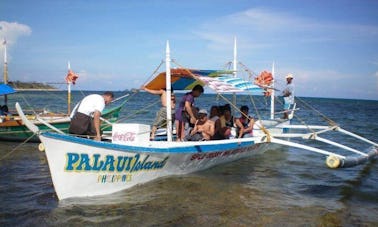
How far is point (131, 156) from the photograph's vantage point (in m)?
Answer: 6.59

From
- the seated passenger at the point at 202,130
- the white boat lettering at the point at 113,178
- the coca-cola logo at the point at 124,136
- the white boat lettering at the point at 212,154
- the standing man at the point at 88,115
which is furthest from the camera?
the seated passenger at the point at 202,130

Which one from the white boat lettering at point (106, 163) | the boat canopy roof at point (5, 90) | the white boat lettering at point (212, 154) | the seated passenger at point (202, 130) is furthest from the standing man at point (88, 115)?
the boat canopy roof at point (5, 90)

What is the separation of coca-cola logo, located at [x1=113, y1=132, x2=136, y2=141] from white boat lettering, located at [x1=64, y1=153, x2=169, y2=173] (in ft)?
1.92

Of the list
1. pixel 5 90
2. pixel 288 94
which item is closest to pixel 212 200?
pixel 288 94

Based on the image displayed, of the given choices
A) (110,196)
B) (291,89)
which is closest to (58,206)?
(110,196)

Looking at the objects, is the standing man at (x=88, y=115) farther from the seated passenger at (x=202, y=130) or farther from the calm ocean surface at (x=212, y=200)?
the seated passenger at (x=202, y=130)

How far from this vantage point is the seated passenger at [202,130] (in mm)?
8820

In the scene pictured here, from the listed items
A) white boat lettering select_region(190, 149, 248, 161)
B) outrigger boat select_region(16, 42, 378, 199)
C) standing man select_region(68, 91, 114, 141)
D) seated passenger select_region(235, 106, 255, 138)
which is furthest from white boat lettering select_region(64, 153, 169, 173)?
seated passenger select_region(235, 106, 255, 138)

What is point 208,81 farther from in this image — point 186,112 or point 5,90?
point 5,90

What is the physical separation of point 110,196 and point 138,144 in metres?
1.18

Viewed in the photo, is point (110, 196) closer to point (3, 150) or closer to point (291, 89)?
point (3, 150)

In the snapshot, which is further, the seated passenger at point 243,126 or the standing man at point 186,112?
the seated passenger at point 243,126

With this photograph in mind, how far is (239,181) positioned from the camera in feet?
28.3

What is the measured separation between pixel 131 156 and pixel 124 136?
2.40 feet
